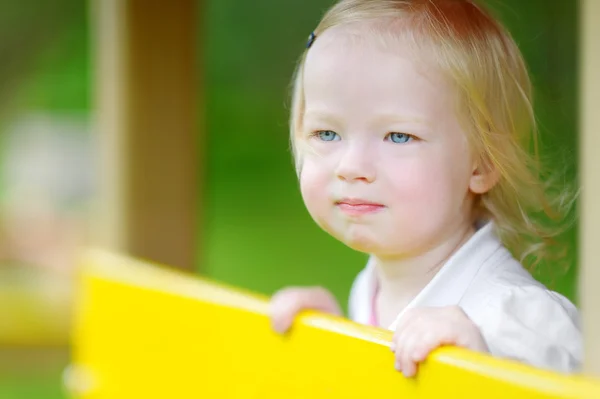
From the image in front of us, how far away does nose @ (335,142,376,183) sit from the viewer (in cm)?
112

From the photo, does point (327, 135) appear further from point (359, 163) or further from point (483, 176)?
point (483, 176)

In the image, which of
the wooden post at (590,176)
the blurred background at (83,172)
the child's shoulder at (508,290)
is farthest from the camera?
the blurred background at (83,172)

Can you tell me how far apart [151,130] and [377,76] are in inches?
50.7

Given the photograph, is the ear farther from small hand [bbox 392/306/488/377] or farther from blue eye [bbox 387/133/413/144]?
small hand [bbox 392/306/488/377]

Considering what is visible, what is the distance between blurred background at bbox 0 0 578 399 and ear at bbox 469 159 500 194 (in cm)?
316

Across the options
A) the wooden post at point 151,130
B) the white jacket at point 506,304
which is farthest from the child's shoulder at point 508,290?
the wooden post at point 151,130

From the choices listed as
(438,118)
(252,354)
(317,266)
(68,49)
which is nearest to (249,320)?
(252,354)

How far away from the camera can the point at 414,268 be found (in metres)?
1.27

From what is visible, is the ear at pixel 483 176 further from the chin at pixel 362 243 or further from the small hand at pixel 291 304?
the small hand at pixel 291 304

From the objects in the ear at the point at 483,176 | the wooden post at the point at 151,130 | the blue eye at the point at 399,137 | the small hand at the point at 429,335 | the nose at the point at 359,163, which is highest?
the blue eye at the point at 399,137

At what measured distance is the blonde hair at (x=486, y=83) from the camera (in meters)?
1.14

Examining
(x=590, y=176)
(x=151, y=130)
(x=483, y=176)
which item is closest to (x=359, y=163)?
(x=483, y=176)

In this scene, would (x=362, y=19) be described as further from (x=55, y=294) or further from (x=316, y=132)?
(x=55, y=294)

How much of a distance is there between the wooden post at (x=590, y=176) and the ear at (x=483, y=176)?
0.38 m
